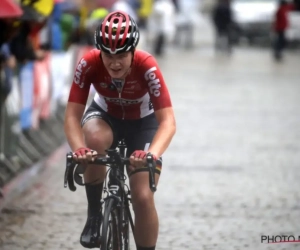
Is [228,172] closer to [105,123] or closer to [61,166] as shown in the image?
[61,166]

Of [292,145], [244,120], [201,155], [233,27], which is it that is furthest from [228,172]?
[233,27]

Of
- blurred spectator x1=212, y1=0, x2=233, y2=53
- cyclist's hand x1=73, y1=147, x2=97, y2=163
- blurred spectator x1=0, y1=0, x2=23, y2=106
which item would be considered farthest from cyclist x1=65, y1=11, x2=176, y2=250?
blurred spectator x1=212, y1=0, x2=233, y2=53

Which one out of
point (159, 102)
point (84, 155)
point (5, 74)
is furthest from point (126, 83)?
point (5, 74)

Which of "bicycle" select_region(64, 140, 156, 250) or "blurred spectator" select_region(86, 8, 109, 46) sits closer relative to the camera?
"bicycle" select_region(64, 140, 156, 250)

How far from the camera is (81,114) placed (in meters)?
6.36

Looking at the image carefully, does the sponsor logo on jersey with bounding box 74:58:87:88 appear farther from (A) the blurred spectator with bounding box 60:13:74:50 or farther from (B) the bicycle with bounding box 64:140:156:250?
(A) the blurred spectator with bounding box 60:13:74:50

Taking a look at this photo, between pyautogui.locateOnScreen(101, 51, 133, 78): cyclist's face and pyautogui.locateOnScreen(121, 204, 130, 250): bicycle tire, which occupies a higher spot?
pyautogui.locateOnScreen(101, 51, 133, 78): cyclist's face

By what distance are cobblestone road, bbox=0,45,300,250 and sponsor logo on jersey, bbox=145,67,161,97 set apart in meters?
2.10

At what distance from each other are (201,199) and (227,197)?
0.30 meters

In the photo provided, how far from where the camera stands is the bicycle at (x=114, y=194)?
5.82 metres

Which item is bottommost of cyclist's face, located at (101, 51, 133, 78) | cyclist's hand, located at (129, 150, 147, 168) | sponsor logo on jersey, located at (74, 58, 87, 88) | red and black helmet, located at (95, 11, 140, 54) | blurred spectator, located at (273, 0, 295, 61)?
blurred spectator, located at (273, 0, 295, 61)

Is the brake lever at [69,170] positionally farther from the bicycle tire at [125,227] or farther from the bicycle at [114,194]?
the bicycle tire at [125,227]

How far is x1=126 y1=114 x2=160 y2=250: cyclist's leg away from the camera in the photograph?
625 cm

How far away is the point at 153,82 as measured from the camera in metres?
6.21
